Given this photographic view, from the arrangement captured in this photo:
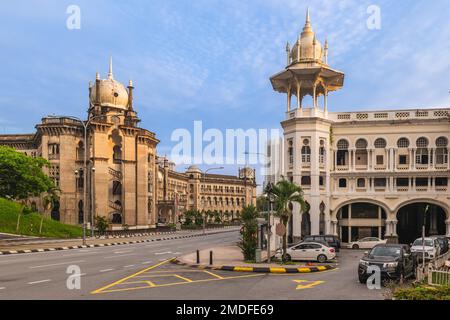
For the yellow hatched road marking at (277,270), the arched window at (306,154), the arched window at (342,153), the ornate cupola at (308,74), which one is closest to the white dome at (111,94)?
the ornate cupola at (308,74)

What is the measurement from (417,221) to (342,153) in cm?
1093

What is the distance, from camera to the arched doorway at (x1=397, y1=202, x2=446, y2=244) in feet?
144

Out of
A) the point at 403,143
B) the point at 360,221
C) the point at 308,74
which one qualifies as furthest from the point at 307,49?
the point at 360,221

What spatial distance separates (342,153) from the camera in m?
44.2

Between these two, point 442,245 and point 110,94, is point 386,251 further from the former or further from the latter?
point 110,94

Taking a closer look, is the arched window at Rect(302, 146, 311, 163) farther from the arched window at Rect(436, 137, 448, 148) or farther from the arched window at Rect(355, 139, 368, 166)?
the arched window at Rect(436, 137, 448, 148)

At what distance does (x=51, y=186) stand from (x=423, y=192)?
40.2m

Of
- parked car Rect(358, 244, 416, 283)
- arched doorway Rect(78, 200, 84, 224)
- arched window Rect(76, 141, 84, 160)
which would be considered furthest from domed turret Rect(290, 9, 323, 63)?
arched doorway Rect(78, 200, 84, 224)

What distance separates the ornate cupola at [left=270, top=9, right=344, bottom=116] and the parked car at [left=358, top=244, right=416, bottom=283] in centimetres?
2497

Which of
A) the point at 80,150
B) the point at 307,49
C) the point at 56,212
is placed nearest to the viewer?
the point at 307,49

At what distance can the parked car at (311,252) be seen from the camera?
26.4 m
